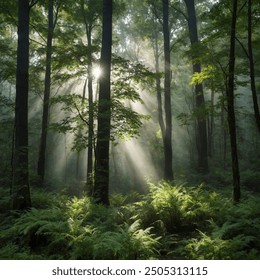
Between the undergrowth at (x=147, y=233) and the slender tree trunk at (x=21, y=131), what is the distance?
2.47 feet

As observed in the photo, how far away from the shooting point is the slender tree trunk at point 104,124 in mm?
9859

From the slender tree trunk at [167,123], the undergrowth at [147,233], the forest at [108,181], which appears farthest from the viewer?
the slender tree trunk at [167,123]

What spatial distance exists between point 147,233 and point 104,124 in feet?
13.9

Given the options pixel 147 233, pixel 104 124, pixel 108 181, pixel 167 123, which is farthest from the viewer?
pixel 167 123

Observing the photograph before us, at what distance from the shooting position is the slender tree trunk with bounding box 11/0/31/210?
9.05m

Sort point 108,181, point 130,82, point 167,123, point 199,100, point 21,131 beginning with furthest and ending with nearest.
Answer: point 167,123
point 199,100
point 130,82
point 108,181
point 21,131

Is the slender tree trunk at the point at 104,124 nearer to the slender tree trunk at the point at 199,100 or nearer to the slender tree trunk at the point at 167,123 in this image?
the slender tree trunk at the point at 167,123

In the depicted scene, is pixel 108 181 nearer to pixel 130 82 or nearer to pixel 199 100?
pixel 130 82

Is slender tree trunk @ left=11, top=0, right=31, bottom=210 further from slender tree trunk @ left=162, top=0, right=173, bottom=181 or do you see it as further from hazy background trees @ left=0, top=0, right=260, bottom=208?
slender tree trunk @ left=162, top=0, right=173, bottom=181

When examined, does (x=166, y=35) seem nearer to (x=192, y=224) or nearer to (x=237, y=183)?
(x=237, y=183)

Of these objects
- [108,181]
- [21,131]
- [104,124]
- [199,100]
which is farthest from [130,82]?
[199,100]

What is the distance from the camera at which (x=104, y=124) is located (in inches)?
391

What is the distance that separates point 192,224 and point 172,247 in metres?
1.38

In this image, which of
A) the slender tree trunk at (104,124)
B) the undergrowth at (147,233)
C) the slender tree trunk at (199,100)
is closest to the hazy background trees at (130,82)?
the slender tree trunk at (199,100)
